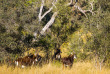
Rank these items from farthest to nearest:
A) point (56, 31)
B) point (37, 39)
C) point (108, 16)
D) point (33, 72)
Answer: point (56, 31)
point (37, 39)
point (108, 16)
point (33, 72)

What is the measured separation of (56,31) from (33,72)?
625 cm

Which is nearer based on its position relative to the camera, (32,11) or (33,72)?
(33,72)

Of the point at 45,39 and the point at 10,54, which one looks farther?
the point at 45,39

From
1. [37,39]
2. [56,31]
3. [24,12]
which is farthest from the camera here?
[56,31]

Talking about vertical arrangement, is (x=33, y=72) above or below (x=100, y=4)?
below

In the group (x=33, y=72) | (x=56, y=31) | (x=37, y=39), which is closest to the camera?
(x=33, y=72)

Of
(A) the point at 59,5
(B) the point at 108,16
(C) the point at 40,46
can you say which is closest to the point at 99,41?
(B) the point at 108,16

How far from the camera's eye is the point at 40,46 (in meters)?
12.2

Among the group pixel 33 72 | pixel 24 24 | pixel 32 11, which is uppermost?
pixel 32 11

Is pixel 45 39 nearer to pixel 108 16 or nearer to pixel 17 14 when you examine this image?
pixel 17 14

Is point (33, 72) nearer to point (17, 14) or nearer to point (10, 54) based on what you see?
point (10, 54)

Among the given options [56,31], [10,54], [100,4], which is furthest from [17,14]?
[100,4]

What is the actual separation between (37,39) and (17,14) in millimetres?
2430

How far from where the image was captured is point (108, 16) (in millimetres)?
9727
